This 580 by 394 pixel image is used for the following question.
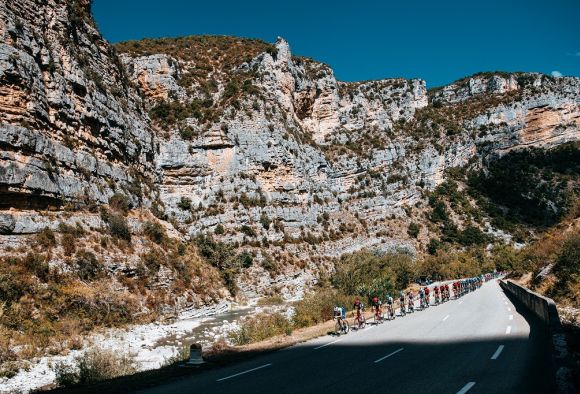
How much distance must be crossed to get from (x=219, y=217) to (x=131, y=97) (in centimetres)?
1956

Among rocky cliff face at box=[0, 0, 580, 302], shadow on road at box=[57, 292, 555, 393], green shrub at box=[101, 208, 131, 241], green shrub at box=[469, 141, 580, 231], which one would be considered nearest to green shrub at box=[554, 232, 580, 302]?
shadow on road at box=[57, 292, 555, 393]

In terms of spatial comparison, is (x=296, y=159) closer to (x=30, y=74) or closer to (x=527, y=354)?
(x=30, y=74)

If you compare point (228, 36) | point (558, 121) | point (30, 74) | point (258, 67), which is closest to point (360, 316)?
point (30, 74)

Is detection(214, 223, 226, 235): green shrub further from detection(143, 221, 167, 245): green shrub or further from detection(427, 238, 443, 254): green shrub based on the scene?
detection(427, 238, 443, 254): green shrub

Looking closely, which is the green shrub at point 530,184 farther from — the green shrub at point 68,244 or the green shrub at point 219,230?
the green shrub at point 68,244

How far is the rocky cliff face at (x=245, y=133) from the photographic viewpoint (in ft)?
96.6

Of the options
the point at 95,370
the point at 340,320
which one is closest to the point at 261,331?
the point at 340,320

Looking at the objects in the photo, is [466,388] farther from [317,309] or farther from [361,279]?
[361,279]

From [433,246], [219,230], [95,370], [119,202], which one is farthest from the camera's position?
[433,246]

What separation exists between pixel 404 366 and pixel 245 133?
180 feet

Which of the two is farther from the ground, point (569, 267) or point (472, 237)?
point (569, 267)

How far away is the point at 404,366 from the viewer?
10.0 meters

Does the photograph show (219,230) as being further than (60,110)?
Yes

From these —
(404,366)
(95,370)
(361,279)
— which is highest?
(95,370)
